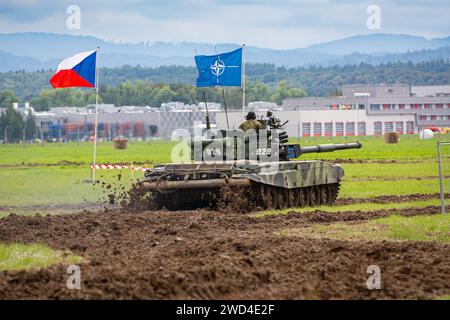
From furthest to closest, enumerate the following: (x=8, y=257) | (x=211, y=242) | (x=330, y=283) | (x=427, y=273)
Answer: (x=211, y=242) < (x=8, y=257) < (x=427, y=273) < (x=330, y=283)

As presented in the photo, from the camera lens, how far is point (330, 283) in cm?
1294

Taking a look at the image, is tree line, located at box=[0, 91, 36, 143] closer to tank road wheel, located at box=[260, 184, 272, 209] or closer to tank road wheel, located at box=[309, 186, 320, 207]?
tank road wheel, located at box=[309, 186, 320, 207]

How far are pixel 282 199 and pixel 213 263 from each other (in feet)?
40.5

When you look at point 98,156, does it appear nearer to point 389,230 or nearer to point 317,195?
point 317,195

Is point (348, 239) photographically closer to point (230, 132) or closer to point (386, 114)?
point (230, 132)

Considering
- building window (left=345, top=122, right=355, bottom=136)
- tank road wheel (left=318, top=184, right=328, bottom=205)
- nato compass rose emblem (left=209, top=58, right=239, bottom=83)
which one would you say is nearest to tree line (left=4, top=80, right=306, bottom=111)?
building window (left=345, top=122, right=355, bottom=136)

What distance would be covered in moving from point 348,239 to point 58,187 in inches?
757

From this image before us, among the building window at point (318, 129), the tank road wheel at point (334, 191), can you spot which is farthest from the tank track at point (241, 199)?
the building window at point (318, 129)

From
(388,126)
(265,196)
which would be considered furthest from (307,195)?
(388,126)

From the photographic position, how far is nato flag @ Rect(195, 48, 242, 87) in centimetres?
3198

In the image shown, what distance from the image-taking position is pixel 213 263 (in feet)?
46.9

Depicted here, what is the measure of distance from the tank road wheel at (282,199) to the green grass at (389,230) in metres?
4.69
